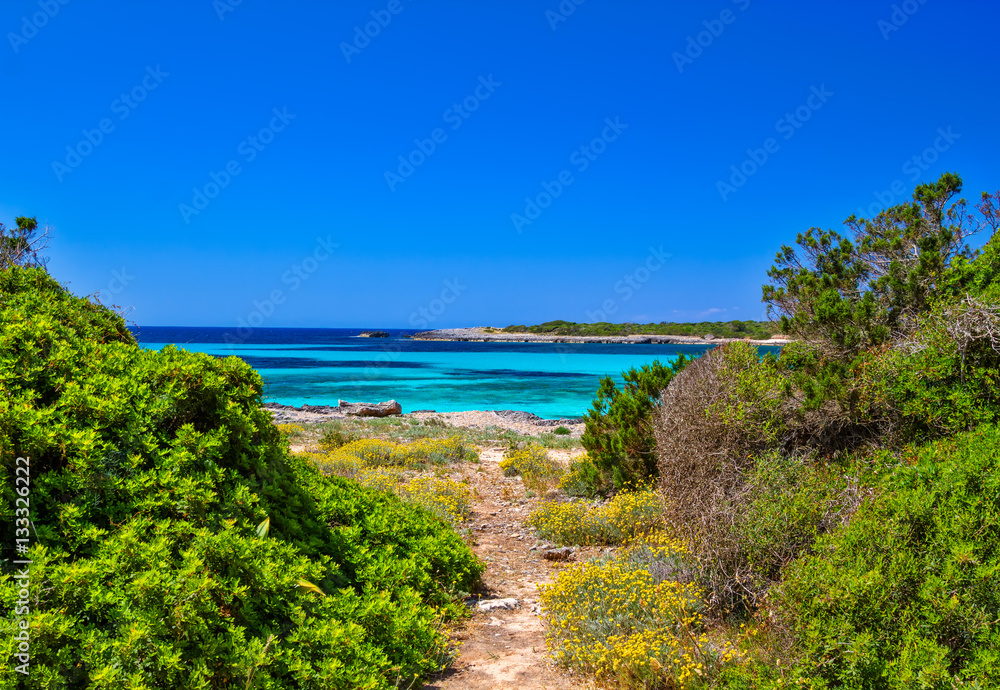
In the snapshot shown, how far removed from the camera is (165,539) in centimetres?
305

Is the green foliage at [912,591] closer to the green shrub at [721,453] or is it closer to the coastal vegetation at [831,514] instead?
the coastal vegetation at [831,514]

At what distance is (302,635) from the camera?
326 centimetres

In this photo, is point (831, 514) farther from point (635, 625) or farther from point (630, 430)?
point (630, 430)

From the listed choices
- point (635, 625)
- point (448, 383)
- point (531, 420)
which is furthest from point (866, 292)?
point (448, 383)

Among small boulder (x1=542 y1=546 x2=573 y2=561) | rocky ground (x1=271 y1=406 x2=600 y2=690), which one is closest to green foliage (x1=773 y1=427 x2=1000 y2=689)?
rocky ground (x1=271 y1=406 x2=600 y2=690)

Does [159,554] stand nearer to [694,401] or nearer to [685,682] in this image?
[685,682]

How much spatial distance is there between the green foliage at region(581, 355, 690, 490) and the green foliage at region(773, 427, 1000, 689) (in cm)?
492

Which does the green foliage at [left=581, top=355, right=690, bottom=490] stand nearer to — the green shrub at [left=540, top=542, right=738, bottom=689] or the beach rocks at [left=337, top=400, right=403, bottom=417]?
the green shrub at [left=540, top=542, right=738, bottom=689]

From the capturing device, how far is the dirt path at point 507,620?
3.85m

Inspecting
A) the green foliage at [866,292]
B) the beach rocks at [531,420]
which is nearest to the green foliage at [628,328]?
A: the beach rocks at [531,420]

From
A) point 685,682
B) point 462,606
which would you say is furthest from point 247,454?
point 685,682

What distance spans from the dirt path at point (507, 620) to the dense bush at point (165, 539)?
32 centimetres

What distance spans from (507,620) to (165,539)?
3.03m

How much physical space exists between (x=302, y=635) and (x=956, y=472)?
397cm
